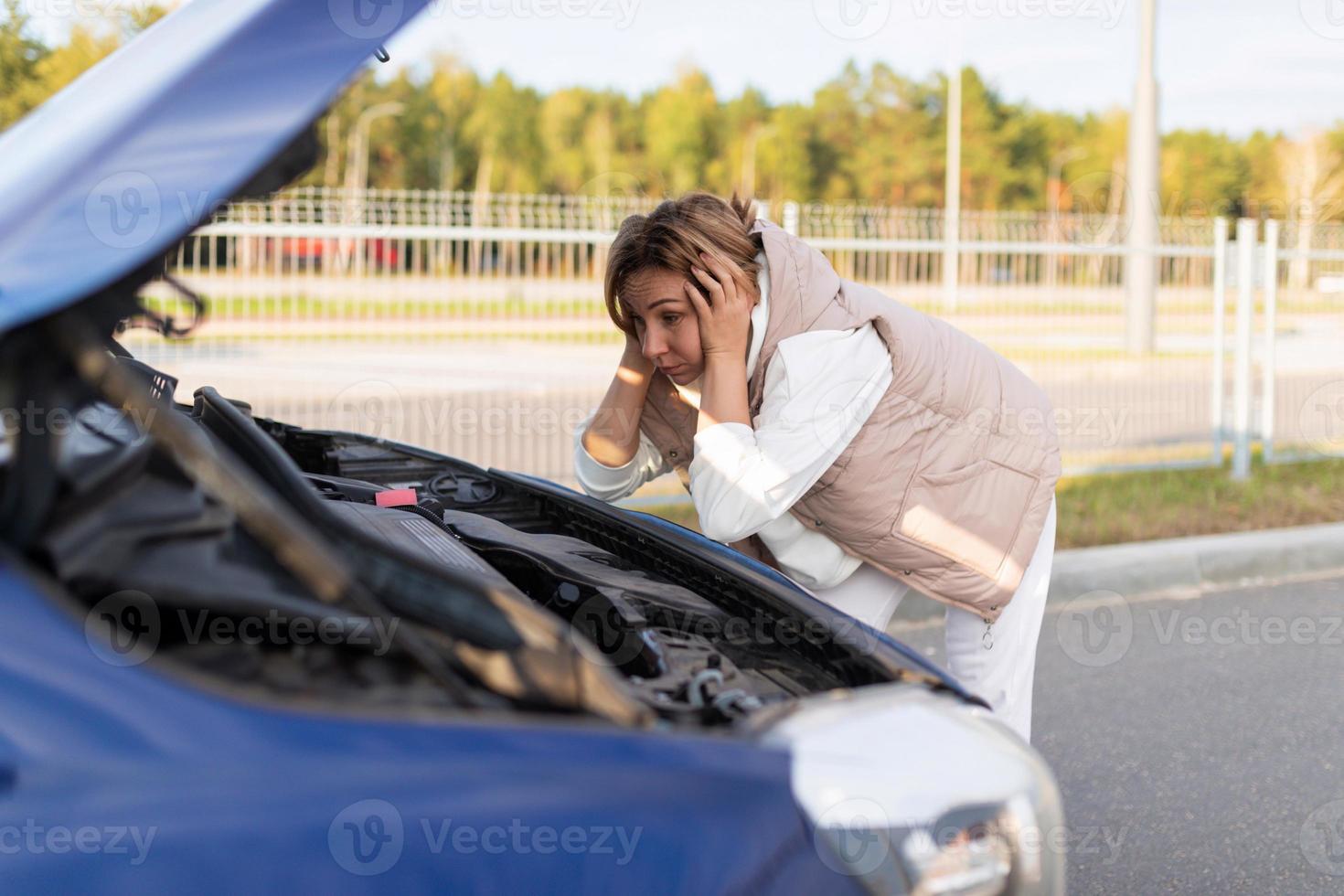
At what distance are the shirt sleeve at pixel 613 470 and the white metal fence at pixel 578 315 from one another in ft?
8.71

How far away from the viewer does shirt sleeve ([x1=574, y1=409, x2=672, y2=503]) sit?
2.94m

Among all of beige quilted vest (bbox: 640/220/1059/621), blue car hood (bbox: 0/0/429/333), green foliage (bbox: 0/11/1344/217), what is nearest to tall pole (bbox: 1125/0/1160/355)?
beige quilted vest (bbox: 640/220/1059/621)

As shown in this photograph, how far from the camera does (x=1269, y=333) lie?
891cm

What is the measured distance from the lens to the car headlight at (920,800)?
1316 millimetres

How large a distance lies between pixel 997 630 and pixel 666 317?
1.03 meters

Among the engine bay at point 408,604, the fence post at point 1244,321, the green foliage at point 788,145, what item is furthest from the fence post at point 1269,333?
the green foliage at point 788,145

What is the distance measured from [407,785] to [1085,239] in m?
9.17

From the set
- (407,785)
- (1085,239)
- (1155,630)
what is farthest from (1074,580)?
(407,785)

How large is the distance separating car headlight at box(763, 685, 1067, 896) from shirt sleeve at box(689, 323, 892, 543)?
84cm

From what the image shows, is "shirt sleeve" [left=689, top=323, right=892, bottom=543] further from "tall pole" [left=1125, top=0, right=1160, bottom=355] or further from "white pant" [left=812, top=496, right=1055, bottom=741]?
"tall pole" [left=1125, top=0, right=1160, bottom=355]

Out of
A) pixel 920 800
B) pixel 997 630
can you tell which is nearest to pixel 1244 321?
pixel 997 630

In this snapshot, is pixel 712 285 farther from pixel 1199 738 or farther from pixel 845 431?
pixel 1199 738

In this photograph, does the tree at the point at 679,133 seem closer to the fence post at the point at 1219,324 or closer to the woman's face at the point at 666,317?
the fence post at the point at 1219,324

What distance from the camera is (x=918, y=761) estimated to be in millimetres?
1383
